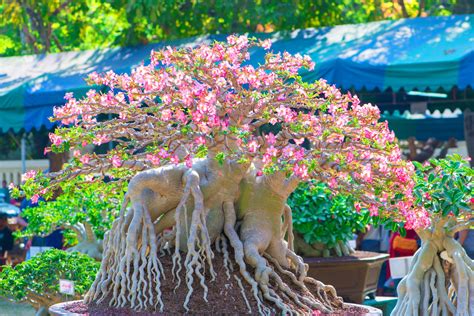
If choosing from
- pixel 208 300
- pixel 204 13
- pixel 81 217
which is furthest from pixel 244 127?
pixel 204 13

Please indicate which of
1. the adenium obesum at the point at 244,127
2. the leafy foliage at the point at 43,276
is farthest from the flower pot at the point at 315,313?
the leafy foliage at the point at 43,276

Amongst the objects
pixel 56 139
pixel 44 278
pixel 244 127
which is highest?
pixel 244 127

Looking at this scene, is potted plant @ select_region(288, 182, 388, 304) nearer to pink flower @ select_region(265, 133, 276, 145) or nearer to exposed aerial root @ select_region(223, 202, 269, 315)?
exposed aerial root @ select_region(223, 202, 269, 315)

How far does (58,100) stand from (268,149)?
787 centimetres

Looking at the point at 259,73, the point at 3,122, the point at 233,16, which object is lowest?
the point at 3,122

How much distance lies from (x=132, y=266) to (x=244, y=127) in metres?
0.79

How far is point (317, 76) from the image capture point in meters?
10.5

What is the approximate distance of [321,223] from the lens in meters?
7.25

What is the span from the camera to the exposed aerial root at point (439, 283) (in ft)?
16.8

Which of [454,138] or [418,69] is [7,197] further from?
[418,69]

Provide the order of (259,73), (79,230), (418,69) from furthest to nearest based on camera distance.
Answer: (418,69), (79,230), (259,73)

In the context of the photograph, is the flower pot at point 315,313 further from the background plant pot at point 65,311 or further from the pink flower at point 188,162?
the pink flower at point 188,162

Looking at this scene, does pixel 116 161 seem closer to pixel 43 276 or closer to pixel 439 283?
pixel 439 283

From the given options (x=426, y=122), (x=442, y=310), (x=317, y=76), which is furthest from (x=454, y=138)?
(x=442, y=310)
